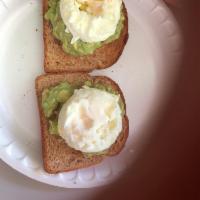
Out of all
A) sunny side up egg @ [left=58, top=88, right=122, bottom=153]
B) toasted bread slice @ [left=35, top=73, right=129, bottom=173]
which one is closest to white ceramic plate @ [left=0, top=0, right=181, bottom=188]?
toasted bread slice @ [left=35, top=73, right=129, bottom=173]

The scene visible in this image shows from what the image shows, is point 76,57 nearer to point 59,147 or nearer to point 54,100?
point 54,100

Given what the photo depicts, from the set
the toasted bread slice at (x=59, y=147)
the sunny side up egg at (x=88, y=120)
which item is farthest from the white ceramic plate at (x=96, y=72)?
the sunny side up egg at (x=88, y=120)

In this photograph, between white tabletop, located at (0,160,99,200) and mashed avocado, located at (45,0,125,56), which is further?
white tabletop, located at (0,160,99,200)

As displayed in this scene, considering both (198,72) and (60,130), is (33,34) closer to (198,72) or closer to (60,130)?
(60,130)

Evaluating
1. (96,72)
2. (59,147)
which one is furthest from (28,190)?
(96,72)

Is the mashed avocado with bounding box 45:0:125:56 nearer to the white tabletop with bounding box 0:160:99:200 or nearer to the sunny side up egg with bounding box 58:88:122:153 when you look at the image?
the sunny side up egg with bounding box 58:88:122:153

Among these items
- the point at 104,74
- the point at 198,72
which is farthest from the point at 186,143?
the point at 104,74
